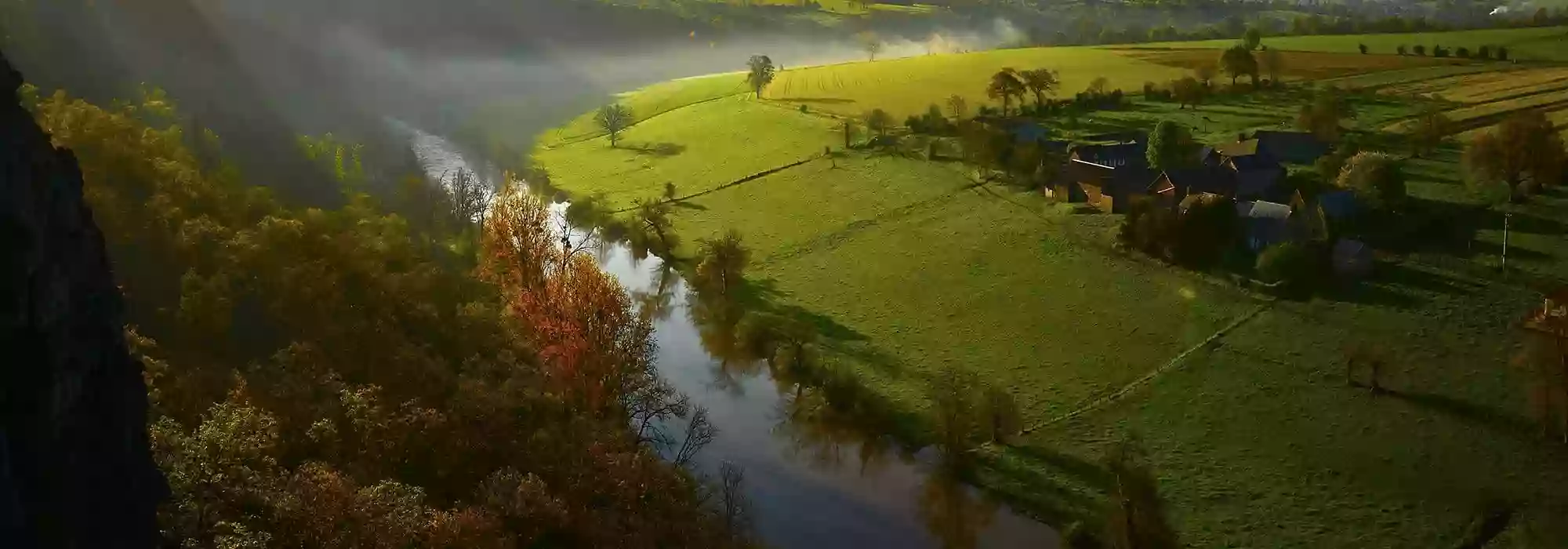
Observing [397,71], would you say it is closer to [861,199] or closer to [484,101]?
[484,101]

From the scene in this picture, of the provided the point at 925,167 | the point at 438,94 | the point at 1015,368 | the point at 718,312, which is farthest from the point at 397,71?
the point at 1015,368

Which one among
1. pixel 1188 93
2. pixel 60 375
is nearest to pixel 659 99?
pixel 1188 93

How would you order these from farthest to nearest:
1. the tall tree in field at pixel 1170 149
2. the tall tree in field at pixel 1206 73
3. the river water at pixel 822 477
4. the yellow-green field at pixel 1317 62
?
1. the yellow-green field at pixel 1317 62
2. the tall tree in field at pixel 1206 73
3. the tall tree in field at pixel 1170 149
4. the river water at pixel 822 477

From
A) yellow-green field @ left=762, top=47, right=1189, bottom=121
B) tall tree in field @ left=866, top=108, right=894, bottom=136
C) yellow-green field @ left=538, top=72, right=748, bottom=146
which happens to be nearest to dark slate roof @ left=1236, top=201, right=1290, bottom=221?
tall tree in field @ left=866, top=108, right=894, bottom=136

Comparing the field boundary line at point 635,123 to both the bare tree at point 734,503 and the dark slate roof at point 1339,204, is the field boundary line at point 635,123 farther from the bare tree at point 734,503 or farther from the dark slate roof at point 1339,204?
the bare tree at point 734,503

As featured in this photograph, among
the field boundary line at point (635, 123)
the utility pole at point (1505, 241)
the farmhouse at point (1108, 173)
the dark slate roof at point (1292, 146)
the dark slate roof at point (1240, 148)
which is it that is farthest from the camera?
the field boundary line at point (635, 123)

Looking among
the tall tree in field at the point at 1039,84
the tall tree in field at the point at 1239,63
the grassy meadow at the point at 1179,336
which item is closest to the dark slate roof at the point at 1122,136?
the grassy meadow at the point at 1179,336
